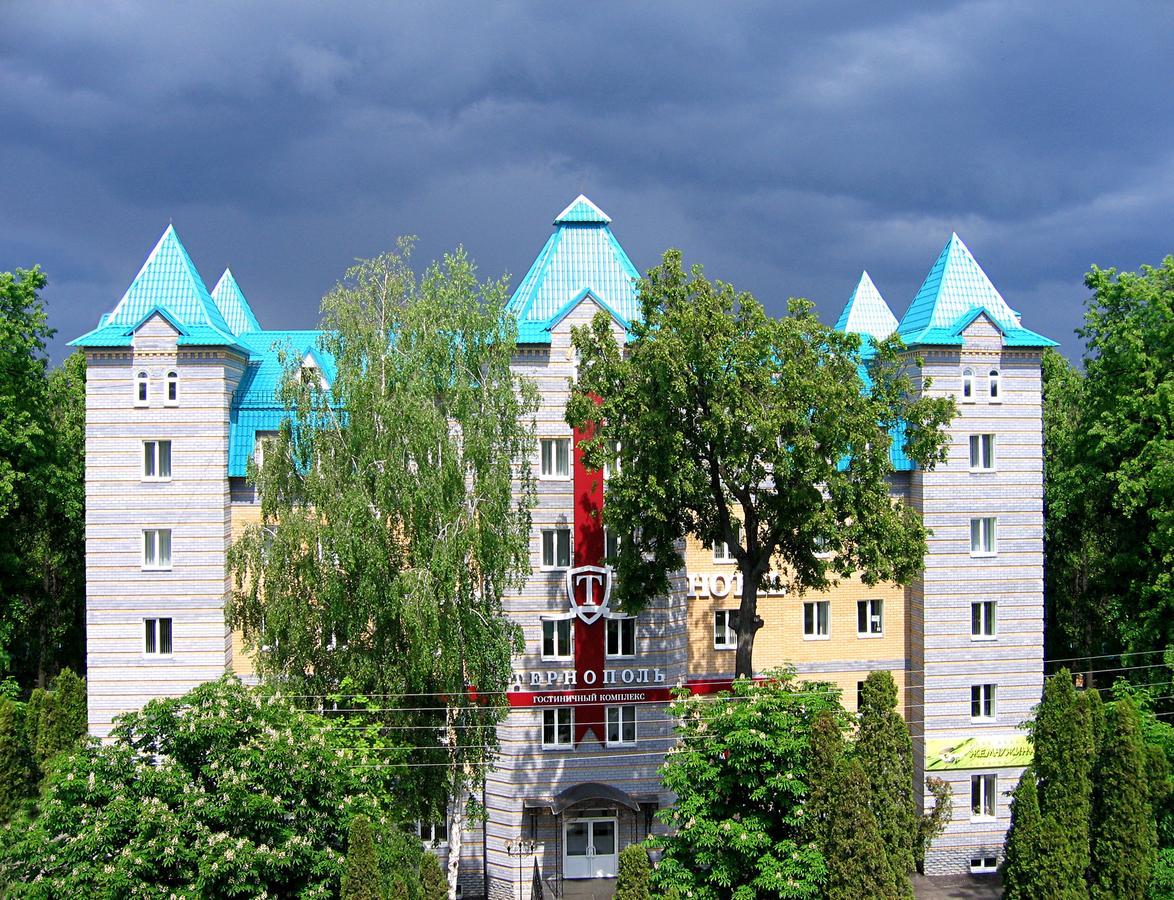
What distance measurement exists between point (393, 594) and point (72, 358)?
98.6 ft

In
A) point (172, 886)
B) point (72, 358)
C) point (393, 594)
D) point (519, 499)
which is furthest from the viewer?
point (72, 358)

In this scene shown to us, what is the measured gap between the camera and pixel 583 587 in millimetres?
32562

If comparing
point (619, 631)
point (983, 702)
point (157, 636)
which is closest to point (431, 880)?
point (619, 631)

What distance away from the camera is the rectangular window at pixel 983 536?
113 feet

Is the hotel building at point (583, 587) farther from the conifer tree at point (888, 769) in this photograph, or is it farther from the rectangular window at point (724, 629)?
the conifer tree at point (888, 769)

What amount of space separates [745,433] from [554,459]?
8.27 metres

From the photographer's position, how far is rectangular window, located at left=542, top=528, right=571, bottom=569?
32.8 meters

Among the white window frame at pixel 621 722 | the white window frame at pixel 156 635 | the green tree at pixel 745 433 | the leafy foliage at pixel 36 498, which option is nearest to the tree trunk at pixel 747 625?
the green tree at pixel 745 433

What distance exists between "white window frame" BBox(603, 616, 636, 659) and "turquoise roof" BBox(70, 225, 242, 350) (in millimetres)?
14319

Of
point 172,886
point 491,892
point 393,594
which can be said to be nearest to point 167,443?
point 393,594

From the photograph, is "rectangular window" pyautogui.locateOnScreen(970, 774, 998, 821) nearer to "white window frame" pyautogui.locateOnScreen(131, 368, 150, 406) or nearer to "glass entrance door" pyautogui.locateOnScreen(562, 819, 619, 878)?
"glass entrance door" pyautogui.locateOnScreen(562, 819, 619, 878)

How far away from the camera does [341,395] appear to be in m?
27.4

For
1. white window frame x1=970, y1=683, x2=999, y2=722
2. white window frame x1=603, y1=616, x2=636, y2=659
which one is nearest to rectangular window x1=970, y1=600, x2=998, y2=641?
white window frame x1=970, y1=683, x2=999, y2=722

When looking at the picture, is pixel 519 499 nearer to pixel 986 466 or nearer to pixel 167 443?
pixel 167 443
